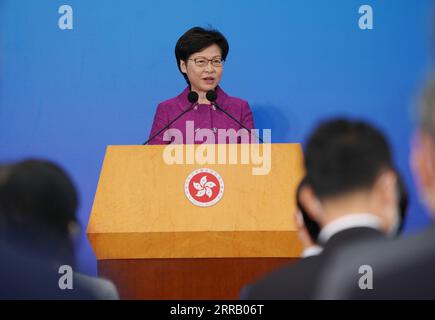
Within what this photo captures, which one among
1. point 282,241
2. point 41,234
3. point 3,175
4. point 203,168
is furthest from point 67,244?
point 282,241

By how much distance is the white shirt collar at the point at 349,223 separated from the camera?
2.92 meters

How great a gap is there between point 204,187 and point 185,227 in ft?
0.61

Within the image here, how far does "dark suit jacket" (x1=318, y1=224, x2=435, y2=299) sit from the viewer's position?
2.96 metres

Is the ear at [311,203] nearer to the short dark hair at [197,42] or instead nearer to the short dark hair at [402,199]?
the short dark hair at [402,199]

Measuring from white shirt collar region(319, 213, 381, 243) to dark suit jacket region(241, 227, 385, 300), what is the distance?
0.02m

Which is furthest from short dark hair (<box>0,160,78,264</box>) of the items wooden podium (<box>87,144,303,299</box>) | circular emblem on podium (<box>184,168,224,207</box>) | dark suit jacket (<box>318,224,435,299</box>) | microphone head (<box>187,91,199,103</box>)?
dark suit jacket (<box>318,224,435,299</box>)

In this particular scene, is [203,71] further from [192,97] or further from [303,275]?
[303,275]

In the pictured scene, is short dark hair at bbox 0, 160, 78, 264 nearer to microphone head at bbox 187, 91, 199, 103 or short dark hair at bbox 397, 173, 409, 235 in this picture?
microphone head at bbox 187, 91, 199, 103

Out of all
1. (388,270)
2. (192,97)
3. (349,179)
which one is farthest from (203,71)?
(388,270)

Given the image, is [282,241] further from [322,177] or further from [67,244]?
[67,244]

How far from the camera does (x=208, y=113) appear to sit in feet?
12.0

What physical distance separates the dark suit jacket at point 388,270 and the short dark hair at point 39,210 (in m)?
1.05
